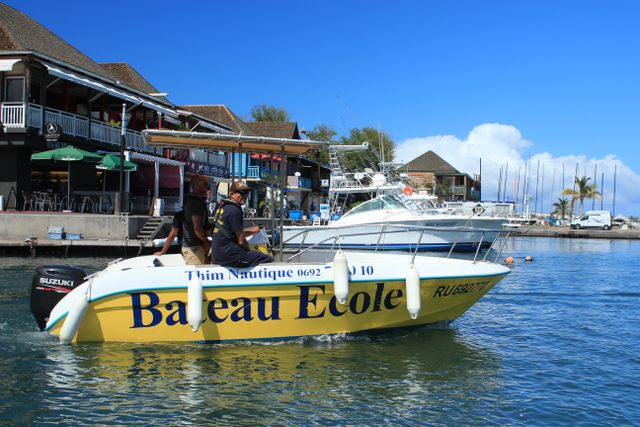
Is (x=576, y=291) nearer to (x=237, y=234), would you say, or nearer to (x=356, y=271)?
(x=356, y=271)

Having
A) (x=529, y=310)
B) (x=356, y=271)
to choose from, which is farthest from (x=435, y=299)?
(x=529, y=310)

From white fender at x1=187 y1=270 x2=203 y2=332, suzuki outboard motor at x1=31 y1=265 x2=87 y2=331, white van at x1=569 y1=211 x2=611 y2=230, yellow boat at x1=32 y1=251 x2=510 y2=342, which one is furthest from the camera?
white van at x1=569 y1=211 x2=611 y2=230

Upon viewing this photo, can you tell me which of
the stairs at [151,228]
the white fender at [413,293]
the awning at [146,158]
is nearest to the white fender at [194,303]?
the white fender at [413,293]

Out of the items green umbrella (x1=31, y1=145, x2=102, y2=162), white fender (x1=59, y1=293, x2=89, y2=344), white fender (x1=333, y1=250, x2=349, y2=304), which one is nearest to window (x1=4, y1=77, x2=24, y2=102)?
green umbrella (x1=31, y1=145, x2=102, y2=162)

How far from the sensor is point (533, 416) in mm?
6410

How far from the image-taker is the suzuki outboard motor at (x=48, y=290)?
8453 mm

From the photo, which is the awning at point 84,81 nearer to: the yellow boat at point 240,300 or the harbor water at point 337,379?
the harbor water at point 337,379

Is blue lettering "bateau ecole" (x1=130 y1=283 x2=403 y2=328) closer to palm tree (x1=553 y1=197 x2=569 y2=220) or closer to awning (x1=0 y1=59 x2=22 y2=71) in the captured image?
awning (x1=0 y1=59 x2=22 y2=71)

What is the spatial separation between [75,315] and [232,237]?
7.36ft

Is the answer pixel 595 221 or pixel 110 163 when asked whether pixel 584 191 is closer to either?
pixel 595 221

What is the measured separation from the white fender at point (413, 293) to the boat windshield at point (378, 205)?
63.0 feet

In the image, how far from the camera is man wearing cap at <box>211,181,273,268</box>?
815cm

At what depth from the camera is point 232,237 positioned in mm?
8227

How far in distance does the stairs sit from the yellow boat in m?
14.0
